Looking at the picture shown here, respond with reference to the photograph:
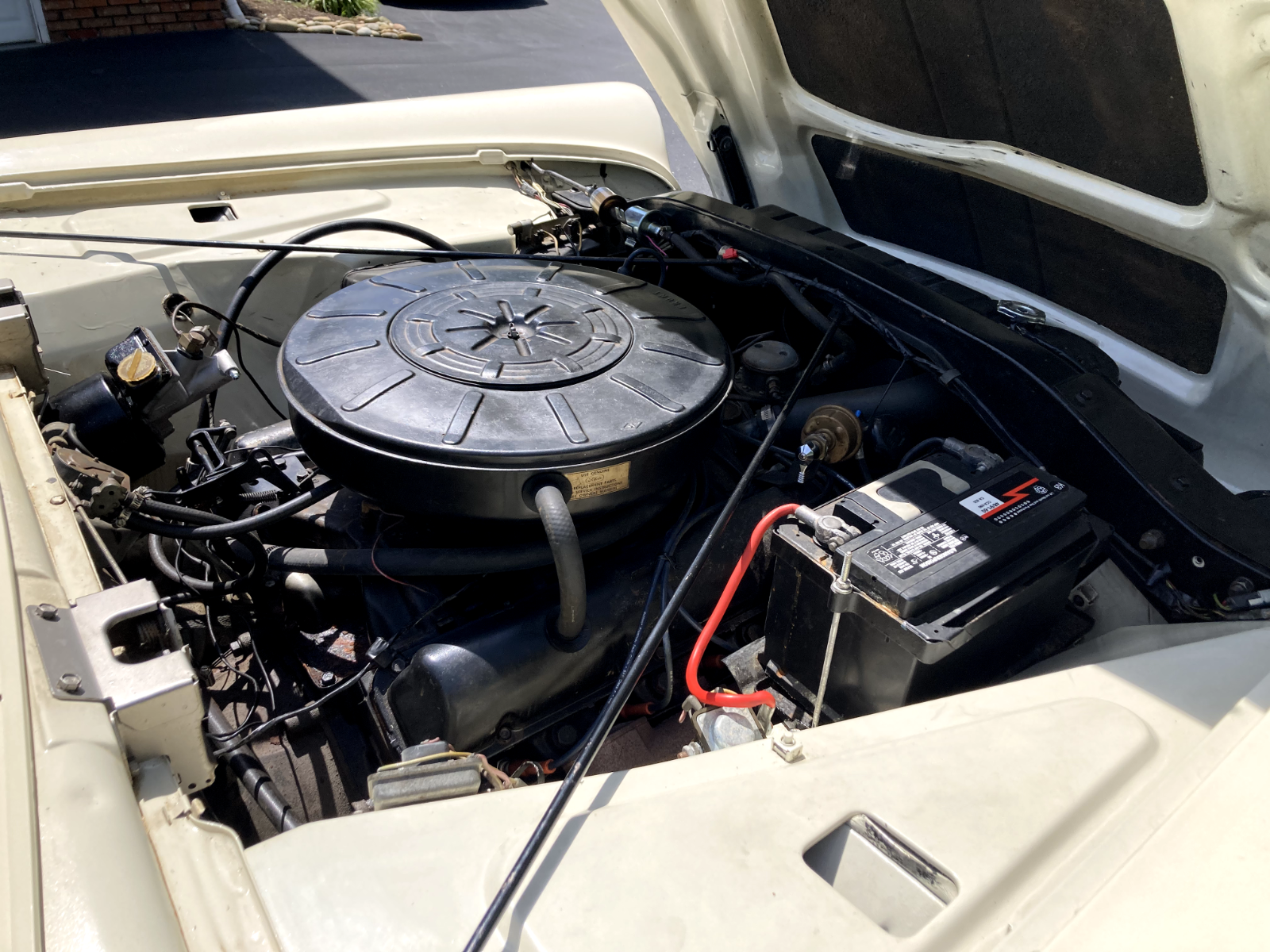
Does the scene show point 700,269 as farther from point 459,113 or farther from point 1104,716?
point 1104,716

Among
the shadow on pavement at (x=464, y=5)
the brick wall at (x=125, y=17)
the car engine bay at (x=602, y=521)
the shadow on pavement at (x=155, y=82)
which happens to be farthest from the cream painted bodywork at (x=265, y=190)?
the shadow on pavement at (x=464, y=5)

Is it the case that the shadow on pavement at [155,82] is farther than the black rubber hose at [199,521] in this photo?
Yes

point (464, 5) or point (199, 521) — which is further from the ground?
point (464, 5)

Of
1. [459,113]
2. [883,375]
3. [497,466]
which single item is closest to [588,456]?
[497,466]

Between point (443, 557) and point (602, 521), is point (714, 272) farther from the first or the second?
point (443, 557)

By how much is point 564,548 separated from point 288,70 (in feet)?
28.9

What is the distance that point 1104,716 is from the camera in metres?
0.98

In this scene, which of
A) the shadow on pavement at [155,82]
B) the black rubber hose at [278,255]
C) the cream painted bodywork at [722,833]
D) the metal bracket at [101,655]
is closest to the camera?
the cream painted bodywork at [722,833]

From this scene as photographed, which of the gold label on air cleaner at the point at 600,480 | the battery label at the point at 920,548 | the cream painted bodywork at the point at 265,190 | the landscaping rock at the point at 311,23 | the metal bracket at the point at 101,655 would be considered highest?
the landscaping rock at the point at 311,23

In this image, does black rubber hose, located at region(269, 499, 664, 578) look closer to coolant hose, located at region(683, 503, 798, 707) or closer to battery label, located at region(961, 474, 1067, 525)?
coolant hose, located at region(683, 503, 798, 707)

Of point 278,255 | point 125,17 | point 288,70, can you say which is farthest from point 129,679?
point 125,17

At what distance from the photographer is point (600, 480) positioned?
4.09 ft

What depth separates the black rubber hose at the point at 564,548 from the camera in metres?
1.15

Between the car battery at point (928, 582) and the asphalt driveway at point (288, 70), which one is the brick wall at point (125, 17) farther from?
the car battery at point (928, 582)
